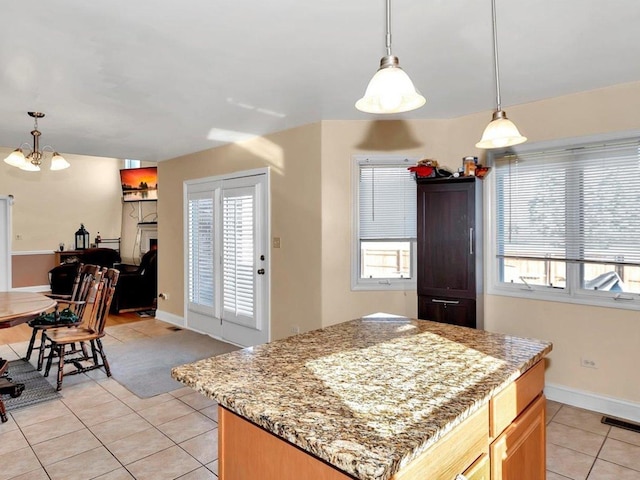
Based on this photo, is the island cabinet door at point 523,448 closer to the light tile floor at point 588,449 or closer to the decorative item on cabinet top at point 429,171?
the light tile floor at point 588,449

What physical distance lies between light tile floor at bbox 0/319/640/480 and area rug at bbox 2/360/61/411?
0.11 meters

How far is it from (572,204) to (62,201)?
400 inches

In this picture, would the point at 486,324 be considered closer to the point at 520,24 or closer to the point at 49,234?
the point at 520,24

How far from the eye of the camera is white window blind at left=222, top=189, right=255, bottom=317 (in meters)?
4.80

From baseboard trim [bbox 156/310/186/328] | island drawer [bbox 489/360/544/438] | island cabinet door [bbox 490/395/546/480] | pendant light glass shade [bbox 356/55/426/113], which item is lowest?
baseboard trim [bbox 156/310/186/328]

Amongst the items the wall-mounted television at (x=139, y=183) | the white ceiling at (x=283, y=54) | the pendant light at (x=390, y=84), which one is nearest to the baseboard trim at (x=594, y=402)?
the white ceiling at (x=283, y=54)

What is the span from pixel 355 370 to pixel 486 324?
2774mm

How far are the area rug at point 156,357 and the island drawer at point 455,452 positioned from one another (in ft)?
9.90

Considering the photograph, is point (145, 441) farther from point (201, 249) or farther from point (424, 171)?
point (201, 249)

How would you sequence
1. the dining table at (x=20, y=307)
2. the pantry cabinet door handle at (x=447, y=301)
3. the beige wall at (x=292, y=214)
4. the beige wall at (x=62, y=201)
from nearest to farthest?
the dining table at (x=20, y=307) → the pantry cabinet door handle at (x=447, y=301) → the beige wall at (x=292, y=214) → the beige wall at (x=62, y=201)

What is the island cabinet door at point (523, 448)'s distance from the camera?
4.65 ft

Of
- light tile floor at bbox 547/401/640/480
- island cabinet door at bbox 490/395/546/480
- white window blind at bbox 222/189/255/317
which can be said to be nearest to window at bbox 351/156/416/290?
white window blind at bbox 222/189/255/317

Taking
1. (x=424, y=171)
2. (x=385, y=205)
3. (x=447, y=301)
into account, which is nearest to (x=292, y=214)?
(x=385, y=205)

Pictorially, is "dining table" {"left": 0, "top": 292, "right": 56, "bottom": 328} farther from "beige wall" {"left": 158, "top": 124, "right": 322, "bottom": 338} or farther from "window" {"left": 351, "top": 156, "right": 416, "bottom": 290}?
"window" {"left": 351, "top": 156, "right": 416, "bottom": 290}
